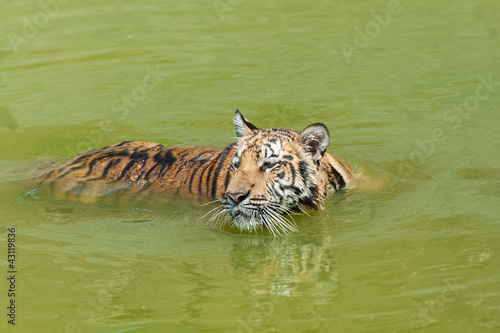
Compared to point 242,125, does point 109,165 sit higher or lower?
lower

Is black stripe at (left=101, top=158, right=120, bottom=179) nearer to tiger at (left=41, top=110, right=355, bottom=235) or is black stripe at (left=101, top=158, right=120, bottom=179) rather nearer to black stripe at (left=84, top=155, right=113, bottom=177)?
tiger at (left=41, top=110, right=355, bottom=235)

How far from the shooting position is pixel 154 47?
36.6 feet

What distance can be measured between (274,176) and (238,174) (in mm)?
298

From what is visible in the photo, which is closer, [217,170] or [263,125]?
[217,170]

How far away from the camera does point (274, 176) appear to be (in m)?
5.57

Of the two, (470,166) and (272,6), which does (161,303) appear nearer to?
(470,166)

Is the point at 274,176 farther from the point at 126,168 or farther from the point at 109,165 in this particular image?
the point at 109,165

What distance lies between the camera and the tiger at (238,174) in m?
5.44

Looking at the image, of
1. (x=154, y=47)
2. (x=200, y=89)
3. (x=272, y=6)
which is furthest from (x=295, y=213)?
(x=272, y=6)

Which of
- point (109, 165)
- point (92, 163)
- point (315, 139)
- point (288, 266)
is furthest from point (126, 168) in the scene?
point (288, 266)

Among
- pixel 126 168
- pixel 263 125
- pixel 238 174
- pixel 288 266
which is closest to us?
pixel 288 266

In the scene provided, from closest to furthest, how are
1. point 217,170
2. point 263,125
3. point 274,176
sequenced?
1. point 274,176
2. point 217,170
3. point 263,125

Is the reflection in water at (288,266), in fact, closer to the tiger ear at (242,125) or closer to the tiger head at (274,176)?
the tiger head at (274,176)

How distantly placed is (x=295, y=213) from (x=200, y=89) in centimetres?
396
